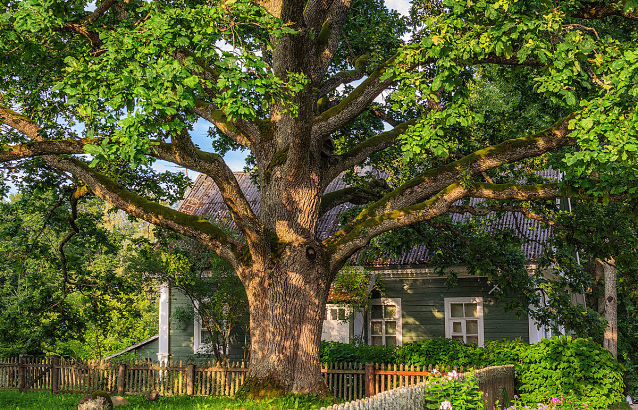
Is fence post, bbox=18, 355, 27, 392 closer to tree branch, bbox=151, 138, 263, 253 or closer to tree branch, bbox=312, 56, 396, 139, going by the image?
tree branch, bbox=151, 138, 263, 253

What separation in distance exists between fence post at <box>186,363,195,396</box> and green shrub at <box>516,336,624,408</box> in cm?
850

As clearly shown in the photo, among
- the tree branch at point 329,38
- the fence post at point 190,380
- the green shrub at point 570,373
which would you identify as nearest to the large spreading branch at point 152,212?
the tree branch at point 329,38

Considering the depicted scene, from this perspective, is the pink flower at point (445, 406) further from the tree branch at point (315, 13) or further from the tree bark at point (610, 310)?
the tree bark at point (610, 310)

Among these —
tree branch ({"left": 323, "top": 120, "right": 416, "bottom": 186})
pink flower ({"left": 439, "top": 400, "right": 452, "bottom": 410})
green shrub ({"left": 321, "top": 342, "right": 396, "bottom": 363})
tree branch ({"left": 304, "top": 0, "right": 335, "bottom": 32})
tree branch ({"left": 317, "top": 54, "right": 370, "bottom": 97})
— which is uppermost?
tree branch ({"left": 304, "top": 0, "right": 335, "bottom": 32})

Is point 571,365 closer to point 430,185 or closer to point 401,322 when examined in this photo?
point 430,185

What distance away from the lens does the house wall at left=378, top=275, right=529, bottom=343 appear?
67.3ft

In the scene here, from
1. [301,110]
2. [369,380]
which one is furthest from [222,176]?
[369,380]

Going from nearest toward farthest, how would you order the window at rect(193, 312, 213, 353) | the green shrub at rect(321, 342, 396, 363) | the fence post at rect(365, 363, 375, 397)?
the fence post at rect(365, 363, 375, 397) < the green shrub at rect(321, 342, 396, 363) < the window at rect(193, 312, 213, 353)

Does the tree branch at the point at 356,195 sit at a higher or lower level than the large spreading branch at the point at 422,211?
higher

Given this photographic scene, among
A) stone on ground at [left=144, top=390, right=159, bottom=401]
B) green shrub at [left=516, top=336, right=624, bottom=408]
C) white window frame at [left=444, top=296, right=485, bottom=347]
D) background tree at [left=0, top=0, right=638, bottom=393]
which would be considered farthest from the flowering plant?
stone on ground at [left=144, top=390, right=159, bottom=401]

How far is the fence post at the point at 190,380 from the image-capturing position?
17.2 m

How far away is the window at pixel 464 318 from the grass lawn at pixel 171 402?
927 cm

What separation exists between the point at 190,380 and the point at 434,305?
859 centimetres

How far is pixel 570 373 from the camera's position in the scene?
→ 14.0 metres
